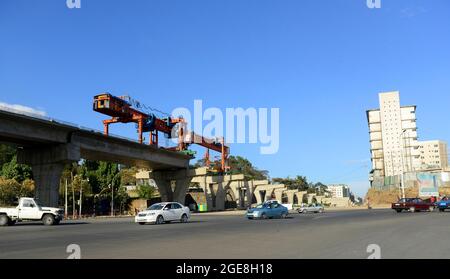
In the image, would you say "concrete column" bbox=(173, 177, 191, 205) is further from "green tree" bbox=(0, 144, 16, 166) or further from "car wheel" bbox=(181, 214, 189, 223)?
"car wheel" bbox=(181, 214, 189, 223)

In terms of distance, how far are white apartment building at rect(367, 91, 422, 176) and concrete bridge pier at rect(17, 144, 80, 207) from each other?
107754mm

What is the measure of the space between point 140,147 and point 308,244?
174 feet

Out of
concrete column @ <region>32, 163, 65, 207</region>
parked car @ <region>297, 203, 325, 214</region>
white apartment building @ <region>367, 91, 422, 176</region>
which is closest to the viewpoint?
concrete column @ <region>32, 163, 65, 207</region>

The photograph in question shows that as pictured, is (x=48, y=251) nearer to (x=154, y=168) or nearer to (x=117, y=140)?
(x=117, y=140)

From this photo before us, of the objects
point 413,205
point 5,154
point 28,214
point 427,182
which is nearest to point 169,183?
point 5,154

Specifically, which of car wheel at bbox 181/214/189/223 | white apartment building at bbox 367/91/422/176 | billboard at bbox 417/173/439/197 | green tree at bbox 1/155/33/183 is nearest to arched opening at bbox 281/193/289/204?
white apartment building at bbox 367/91/422/176

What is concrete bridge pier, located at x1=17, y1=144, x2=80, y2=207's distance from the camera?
48.9 metres

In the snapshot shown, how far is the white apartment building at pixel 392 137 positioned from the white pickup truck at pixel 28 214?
11867cm

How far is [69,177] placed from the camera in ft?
258

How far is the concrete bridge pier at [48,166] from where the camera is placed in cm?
4891

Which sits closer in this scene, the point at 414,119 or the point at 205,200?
the point at 205,200

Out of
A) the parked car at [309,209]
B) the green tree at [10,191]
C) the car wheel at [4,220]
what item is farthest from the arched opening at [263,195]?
the car wheel at [4,220]

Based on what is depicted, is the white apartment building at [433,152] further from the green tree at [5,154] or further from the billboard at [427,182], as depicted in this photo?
the green tree at [5,154]
